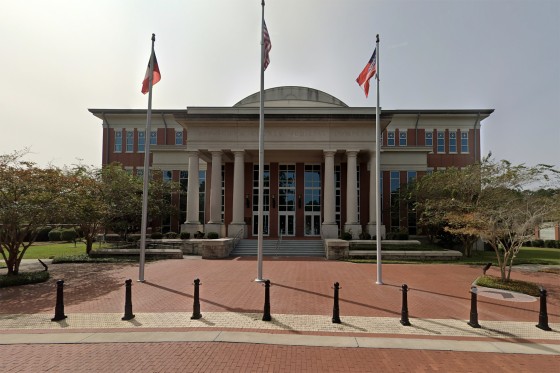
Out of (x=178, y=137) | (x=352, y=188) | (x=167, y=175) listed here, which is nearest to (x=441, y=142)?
(x=352, y=188)

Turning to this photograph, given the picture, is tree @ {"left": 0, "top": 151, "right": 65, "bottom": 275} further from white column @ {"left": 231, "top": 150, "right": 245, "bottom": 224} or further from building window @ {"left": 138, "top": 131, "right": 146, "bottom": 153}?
building window @ {"left": 138, "top": 131, "right": 146, "bottom": 153}

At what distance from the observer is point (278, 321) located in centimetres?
791

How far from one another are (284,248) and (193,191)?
33.9 ft

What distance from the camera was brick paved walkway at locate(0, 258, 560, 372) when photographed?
566 cm

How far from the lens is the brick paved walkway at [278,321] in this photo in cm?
566

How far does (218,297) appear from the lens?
10.3 meters

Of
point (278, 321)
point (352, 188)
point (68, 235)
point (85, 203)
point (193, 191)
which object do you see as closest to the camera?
point (278, 321)

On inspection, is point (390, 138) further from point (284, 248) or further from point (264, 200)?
point (284, 248)

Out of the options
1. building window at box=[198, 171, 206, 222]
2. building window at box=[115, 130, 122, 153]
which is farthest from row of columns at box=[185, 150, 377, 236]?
building window at box=[115, 130, 122, 153]

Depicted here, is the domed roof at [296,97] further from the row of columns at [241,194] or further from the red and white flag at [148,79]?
the red and white flag at [148,79]

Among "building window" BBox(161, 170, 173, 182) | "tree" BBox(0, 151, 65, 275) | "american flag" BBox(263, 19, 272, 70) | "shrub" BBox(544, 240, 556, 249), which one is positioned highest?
"american flag" BBox(263, 19, 272, 70)

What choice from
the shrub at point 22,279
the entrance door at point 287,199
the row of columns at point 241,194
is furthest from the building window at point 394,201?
the shrub at point 22,279

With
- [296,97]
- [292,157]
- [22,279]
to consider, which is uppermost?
[296,97]

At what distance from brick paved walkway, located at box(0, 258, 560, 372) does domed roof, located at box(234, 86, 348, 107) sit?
2937cm
